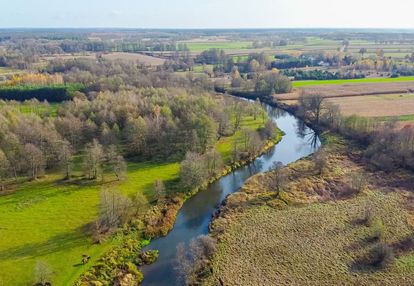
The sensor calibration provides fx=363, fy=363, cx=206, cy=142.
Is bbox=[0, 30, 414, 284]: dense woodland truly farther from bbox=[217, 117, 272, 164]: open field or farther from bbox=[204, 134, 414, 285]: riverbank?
bbox=[204, 134, 414, 285]: riverbank

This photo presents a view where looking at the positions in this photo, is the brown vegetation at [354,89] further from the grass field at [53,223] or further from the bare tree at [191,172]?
the grass field at [53,223]

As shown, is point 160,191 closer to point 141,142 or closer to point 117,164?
point 117,164

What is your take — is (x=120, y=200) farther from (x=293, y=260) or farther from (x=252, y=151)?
(x=252, y=151)

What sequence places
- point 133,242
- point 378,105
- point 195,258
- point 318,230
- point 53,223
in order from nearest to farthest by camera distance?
point 195,258 → point 133,242 → point 318,230 → point 53,223 → point 378,105

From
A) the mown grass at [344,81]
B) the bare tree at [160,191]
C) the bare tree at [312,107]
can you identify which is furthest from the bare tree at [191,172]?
the mown grass at [344,81]

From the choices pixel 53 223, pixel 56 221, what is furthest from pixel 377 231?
pixel 53 223

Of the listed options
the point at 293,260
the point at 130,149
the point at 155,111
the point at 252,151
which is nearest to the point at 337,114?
the point at 252,151

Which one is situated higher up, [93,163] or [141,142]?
[141,142]
